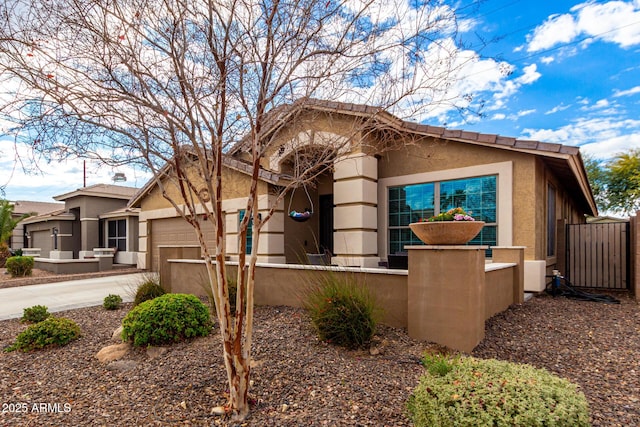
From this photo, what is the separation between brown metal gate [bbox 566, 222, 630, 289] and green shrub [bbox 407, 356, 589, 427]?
955 centimetres

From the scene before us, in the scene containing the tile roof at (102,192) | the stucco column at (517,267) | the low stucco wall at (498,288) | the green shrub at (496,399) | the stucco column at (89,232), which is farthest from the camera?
the stucco column at (89,232)

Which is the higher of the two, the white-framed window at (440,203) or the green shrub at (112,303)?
the white-framed window at (440,203)

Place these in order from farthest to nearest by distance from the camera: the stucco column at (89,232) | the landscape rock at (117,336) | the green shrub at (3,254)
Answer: the green shrub at (3,254) < the stucco column at (89,232) < the landscape rock at (117,336)

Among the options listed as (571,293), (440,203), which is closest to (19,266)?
(440,203)

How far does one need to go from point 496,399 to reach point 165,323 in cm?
438

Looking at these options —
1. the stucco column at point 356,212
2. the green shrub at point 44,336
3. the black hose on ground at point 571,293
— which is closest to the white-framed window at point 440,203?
the stucco column at point 356,212

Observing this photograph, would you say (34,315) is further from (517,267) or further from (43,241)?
(43,241)

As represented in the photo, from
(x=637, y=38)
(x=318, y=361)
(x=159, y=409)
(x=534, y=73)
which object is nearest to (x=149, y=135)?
(x=159, y=409)

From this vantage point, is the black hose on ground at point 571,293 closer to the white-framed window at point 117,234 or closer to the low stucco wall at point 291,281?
the low stucco wall at point 291,281

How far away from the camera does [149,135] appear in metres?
3.90

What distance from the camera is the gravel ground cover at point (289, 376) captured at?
11.1 feet

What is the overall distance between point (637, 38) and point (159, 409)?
15308 mm

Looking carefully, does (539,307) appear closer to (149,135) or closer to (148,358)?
(148,358)

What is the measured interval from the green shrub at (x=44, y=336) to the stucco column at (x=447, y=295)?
5.10m
